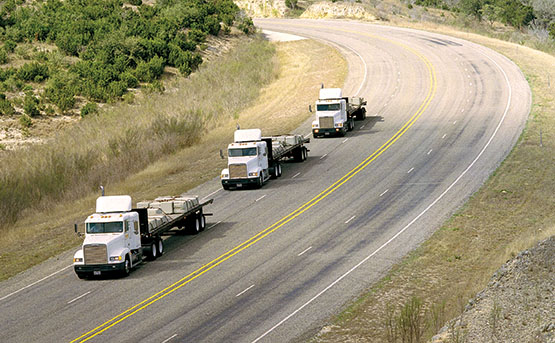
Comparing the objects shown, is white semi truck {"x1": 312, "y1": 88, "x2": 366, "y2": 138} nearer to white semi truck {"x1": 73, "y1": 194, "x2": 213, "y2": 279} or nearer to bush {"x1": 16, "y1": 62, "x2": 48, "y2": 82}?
white semi truck {"x1": 73, "y1": 194, "x2": 213, "y2": 279}

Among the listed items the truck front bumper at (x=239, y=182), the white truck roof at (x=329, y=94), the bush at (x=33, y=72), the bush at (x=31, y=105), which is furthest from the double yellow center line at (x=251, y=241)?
→ the bush at (x=33, y=72)

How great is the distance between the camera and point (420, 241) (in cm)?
3831

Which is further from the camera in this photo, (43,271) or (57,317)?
(43,271)

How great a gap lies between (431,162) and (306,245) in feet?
59.8

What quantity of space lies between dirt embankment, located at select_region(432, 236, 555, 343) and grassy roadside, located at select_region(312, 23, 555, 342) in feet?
2.66

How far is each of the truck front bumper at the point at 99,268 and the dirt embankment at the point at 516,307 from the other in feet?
49.3

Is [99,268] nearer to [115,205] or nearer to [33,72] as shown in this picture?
[115,205]

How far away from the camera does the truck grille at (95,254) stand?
1345 inches

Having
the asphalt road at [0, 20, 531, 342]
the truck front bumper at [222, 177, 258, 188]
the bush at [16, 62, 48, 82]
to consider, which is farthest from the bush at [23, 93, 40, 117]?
the truck front bumper at [222, 177, 258, 188]

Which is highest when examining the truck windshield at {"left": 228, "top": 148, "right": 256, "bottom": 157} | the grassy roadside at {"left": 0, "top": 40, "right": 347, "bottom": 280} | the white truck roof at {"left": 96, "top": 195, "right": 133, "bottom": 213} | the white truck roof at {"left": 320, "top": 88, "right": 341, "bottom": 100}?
the white truck roof at {"left": 320, "top": 88, "right": 341, "bottom": 100}

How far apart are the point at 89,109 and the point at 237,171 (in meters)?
26.7

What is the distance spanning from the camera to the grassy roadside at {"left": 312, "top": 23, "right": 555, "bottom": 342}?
28047 mm

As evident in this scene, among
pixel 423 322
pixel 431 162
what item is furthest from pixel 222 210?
pixel 423 322

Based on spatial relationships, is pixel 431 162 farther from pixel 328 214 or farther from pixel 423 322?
pixel 423 322
